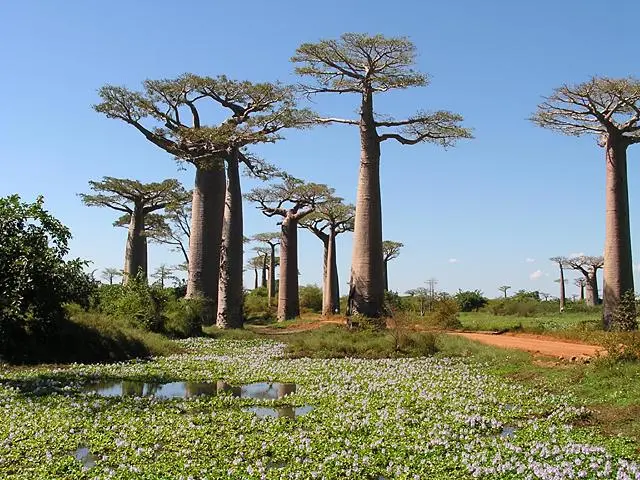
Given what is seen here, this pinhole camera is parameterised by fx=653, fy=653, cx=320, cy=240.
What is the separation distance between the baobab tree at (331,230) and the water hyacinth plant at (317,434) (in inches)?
740

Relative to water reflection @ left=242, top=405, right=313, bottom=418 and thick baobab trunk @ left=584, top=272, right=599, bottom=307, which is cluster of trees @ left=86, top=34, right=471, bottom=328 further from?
thick baobab trunk @ left=584, top=272, right=599, bottom=307

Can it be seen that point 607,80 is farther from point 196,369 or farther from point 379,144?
point 196,369

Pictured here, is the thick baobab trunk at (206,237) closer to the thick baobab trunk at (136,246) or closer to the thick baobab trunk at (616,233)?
the thick baobab trunk at (136,246)

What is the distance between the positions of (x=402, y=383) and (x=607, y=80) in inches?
398

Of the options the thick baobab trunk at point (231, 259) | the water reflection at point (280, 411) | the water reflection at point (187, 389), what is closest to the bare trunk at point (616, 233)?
the thick baobab trunk at point (231, 259)

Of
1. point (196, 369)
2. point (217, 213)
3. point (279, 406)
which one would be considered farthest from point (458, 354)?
point (217, 213)

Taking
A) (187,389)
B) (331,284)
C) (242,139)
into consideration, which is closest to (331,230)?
(331,284)

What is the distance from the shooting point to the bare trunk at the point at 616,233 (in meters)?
15.3

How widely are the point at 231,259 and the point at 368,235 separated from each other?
443 cm

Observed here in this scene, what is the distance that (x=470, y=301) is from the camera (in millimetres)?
33719

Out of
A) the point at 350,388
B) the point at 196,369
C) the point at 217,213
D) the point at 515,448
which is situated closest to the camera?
the point at 515,448

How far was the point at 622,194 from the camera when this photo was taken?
51.5 feet

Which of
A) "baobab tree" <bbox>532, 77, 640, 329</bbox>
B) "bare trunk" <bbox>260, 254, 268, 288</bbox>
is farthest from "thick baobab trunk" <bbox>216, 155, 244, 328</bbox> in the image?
"bare trunk" <bbox>260, 254, 268, 288</bbox>

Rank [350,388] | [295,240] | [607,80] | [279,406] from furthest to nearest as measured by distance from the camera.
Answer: [295,240], [607,80], [350,388], [279,406]
